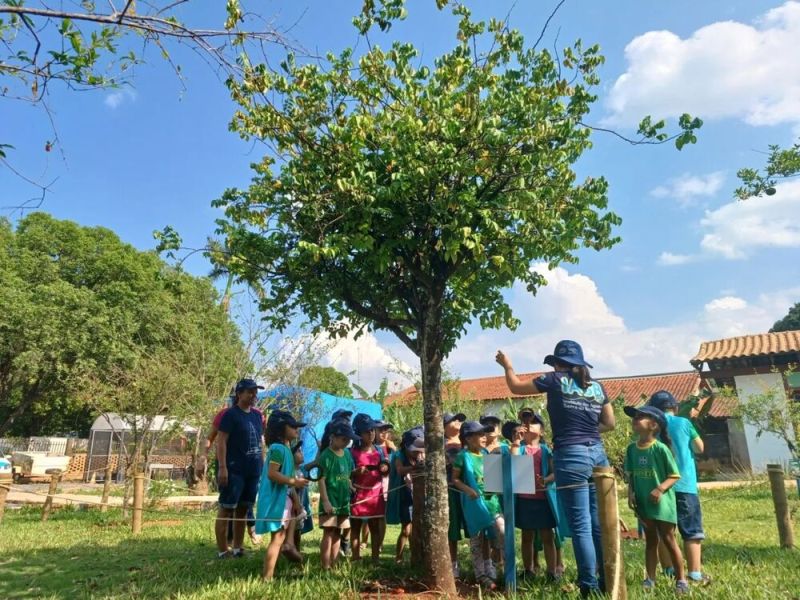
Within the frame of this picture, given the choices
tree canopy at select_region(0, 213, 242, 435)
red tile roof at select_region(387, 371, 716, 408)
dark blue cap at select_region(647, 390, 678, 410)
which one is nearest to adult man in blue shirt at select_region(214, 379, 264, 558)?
dark blue cap at select_region(647, 390, 678, 410)

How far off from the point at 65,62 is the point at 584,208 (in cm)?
405

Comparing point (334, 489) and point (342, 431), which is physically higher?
point (342, 431)

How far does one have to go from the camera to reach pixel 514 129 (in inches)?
187

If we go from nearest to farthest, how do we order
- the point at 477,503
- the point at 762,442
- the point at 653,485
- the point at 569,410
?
the point at 569,410, the point at 653,485, the point at 477,503, the point at 762,442

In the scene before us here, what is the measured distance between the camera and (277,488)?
5387 mm

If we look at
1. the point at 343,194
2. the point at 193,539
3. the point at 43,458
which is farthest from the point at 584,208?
the point at 43,458

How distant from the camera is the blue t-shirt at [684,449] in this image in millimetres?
5191

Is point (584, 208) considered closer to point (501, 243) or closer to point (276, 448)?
point (501, 243)

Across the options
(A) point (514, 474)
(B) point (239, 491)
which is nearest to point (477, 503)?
(A) point (514, 474)

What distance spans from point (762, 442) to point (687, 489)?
19891mm

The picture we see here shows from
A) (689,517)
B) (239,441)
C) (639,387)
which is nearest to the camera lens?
(689,517)

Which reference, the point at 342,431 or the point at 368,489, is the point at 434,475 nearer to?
the point at 342,431

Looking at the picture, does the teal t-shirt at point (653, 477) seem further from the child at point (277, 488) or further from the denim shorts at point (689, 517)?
the child at point (277, 488)

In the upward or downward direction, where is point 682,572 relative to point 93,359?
downward
